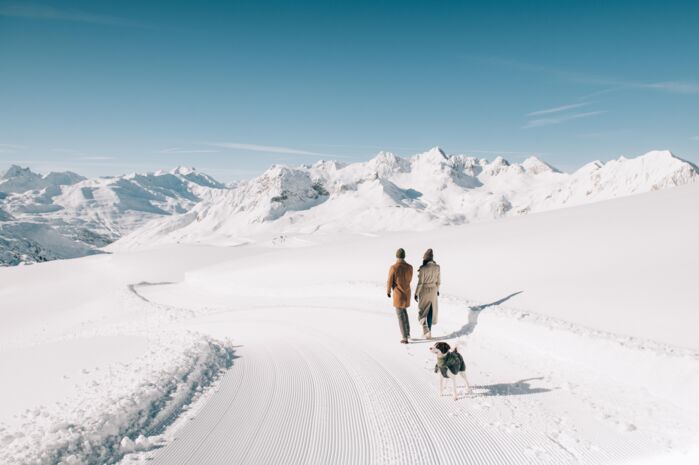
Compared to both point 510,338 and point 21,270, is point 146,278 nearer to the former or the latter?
point 21,270

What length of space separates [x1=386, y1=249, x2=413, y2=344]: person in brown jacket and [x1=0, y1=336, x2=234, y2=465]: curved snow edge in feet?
15.3

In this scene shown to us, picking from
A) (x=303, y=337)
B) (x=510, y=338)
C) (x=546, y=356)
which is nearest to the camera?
(x=546, y=356)

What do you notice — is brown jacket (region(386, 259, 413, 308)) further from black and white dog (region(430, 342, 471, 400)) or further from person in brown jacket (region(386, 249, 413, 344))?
black and white dog (region(430, 342, 471, 400))

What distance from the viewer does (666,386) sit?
6.37 meters

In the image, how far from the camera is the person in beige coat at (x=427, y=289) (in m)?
10.5

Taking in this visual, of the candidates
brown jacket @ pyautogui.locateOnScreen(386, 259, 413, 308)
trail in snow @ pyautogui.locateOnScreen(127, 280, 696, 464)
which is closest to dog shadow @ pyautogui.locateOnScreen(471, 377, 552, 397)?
trail in snow @ pyautogui.locateOnScreen(127, 280, 696, 464)

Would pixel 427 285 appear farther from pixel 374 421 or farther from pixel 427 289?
pixel 374 421

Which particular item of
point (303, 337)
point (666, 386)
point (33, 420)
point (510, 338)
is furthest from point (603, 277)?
point (33, 420)

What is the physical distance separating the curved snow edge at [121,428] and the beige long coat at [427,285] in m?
5.48

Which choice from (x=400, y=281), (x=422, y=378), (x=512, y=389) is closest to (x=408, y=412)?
(x=422, y=378)

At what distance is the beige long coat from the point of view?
10516mm

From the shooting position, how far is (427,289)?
34.9 feet

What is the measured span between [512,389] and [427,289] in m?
3.93

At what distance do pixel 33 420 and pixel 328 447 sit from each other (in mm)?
4491
